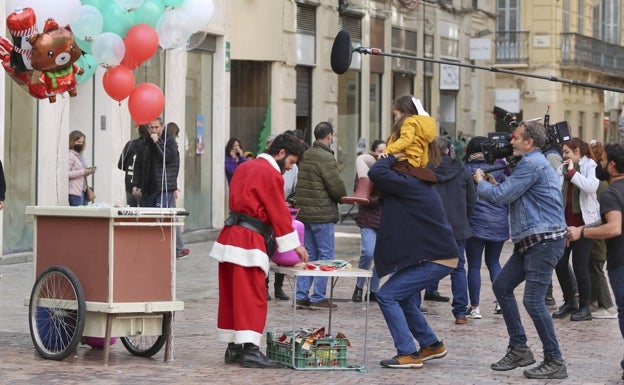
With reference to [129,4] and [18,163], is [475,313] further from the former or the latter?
Result: [18,163]

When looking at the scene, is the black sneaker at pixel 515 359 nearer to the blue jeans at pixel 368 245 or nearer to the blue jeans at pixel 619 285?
the blue jeans at pixel 619 285

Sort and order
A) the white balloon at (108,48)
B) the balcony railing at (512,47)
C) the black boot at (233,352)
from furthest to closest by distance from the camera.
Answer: the balcony railing at (512,47) < the white balloon at (108,48) < the black boot at (233,352)

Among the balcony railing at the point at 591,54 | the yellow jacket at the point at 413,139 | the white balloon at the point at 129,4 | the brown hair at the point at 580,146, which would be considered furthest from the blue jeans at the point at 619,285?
the balcony railing at the point at 591,54

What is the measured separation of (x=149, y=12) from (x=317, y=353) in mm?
2998

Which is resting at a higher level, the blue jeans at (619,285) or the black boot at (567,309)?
the blue jeans at (619,285)

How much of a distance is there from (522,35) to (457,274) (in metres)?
39.0

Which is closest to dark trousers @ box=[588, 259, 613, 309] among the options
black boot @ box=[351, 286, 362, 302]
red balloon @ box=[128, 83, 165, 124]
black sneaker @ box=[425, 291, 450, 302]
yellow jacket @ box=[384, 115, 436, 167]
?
black sneaker @ box=[425, 291, 450, 302]

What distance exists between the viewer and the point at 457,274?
48.9ft

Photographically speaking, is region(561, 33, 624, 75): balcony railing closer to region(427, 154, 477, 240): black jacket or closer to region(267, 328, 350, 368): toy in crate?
region(427, 154, 477, 240): black jacket

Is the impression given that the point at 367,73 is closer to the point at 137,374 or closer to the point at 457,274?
the point at 457,274

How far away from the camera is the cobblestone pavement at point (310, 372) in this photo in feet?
35.9

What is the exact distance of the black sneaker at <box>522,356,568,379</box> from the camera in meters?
11.2

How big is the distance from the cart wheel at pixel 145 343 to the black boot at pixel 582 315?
16.8ft

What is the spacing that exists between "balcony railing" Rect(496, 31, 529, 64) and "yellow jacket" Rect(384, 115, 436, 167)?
41.6 m
